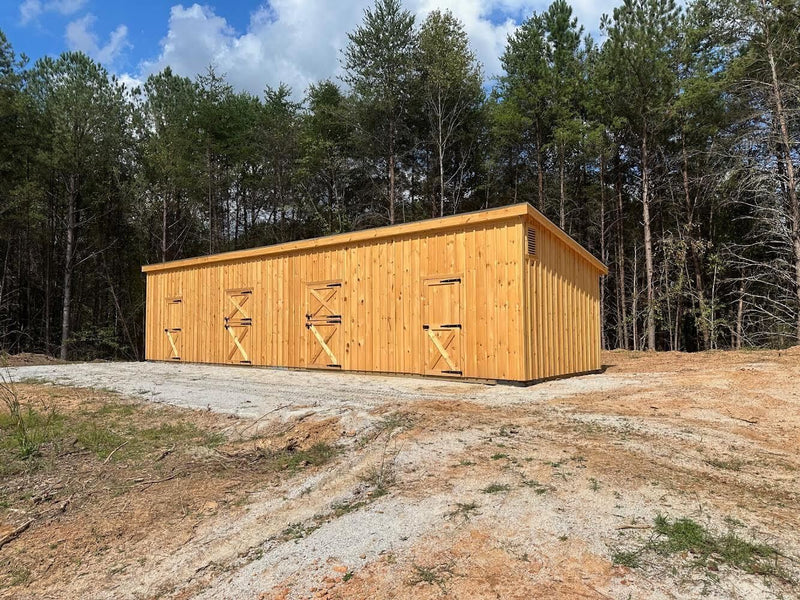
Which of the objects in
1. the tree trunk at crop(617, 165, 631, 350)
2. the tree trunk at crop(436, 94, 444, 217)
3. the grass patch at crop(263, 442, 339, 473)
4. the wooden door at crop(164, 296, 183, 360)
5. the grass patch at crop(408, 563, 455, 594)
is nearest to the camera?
the grass patch at crop(408, 563, 455, 594)

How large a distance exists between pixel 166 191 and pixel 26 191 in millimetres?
5226

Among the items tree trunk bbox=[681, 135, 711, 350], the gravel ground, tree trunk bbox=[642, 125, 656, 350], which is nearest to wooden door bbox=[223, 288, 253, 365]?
the gravel ground

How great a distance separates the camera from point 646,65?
15766 millimetres

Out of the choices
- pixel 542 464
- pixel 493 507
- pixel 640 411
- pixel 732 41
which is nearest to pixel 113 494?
pixel 493 507

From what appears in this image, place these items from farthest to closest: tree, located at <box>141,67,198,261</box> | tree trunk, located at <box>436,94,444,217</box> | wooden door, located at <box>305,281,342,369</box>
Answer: tree, located at <box>141,67,198,261</box> < tree trunk, located at <box>436,94,444,217</box> < wooden door, located at <box>305,281,342,369</box>

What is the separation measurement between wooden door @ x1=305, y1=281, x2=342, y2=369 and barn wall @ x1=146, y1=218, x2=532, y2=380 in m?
0.11

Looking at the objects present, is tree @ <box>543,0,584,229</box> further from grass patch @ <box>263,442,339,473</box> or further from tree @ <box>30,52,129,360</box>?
tree @ <box>30,52,129,360</box>

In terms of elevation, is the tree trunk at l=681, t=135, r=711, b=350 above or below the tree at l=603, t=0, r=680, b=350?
below

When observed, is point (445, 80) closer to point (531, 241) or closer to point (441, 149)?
point (441, 149)

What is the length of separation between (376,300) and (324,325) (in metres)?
1.62

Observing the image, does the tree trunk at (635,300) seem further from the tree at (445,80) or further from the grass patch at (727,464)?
the grass patch at (727,464)

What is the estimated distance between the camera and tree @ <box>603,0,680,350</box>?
50.9 ft

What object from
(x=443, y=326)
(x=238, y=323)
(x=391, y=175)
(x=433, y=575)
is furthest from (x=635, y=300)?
(x=433, y=575)

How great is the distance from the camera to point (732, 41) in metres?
13.6
